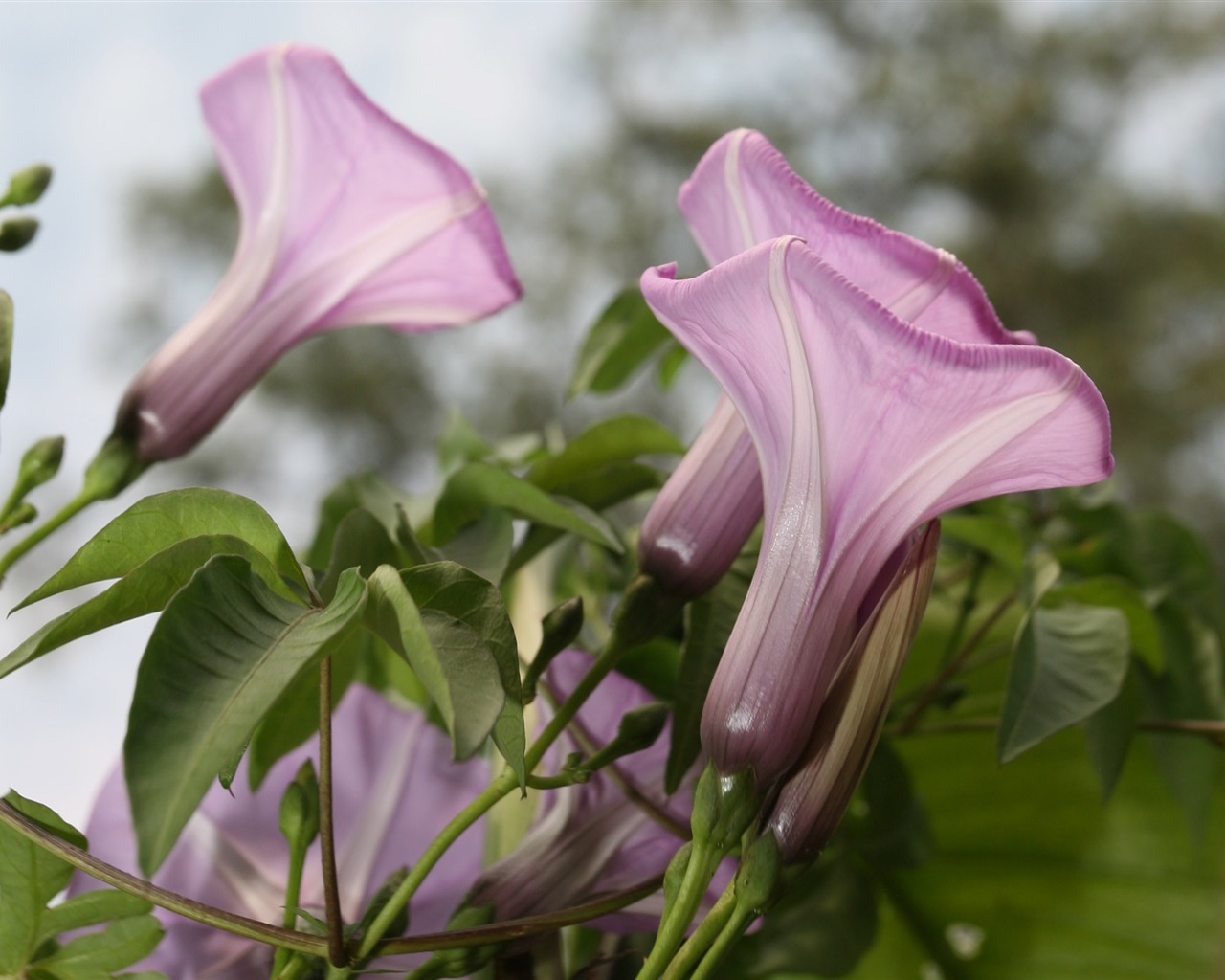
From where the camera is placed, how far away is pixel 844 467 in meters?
0.16

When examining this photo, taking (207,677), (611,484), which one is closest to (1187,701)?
(611,484)

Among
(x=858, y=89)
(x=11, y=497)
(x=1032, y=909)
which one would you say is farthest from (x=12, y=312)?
(x=858, y=89)

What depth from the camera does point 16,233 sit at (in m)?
0.21

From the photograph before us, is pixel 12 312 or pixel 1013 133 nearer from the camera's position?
pixel 12 312

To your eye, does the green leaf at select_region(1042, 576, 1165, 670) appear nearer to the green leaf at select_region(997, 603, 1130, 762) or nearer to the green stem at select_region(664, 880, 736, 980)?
the green leaf at select_region(997, 603, 1130, 762)

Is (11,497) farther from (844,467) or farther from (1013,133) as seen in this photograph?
(1013,133)

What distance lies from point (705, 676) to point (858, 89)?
3.64 m

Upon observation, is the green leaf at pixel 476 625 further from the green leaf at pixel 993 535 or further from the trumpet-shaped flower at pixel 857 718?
the green leaf at pixel 993 535

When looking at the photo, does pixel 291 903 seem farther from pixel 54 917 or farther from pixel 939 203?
pixel 939 203

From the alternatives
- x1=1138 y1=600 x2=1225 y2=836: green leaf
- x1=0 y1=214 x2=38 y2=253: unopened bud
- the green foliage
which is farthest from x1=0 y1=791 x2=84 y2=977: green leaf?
x1=1138 y1=600 x2=1225 y2=836: green leaf

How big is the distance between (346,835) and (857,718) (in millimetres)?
117

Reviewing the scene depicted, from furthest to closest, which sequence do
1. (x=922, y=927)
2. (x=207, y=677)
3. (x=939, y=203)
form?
(x=939, y=203) < (x=922, y=927) < (x=207, y=677)

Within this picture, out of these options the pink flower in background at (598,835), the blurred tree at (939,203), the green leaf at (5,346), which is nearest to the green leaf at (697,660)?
the pink flower in background at (598,835)

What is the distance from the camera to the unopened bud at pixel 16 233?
0.21 metres
